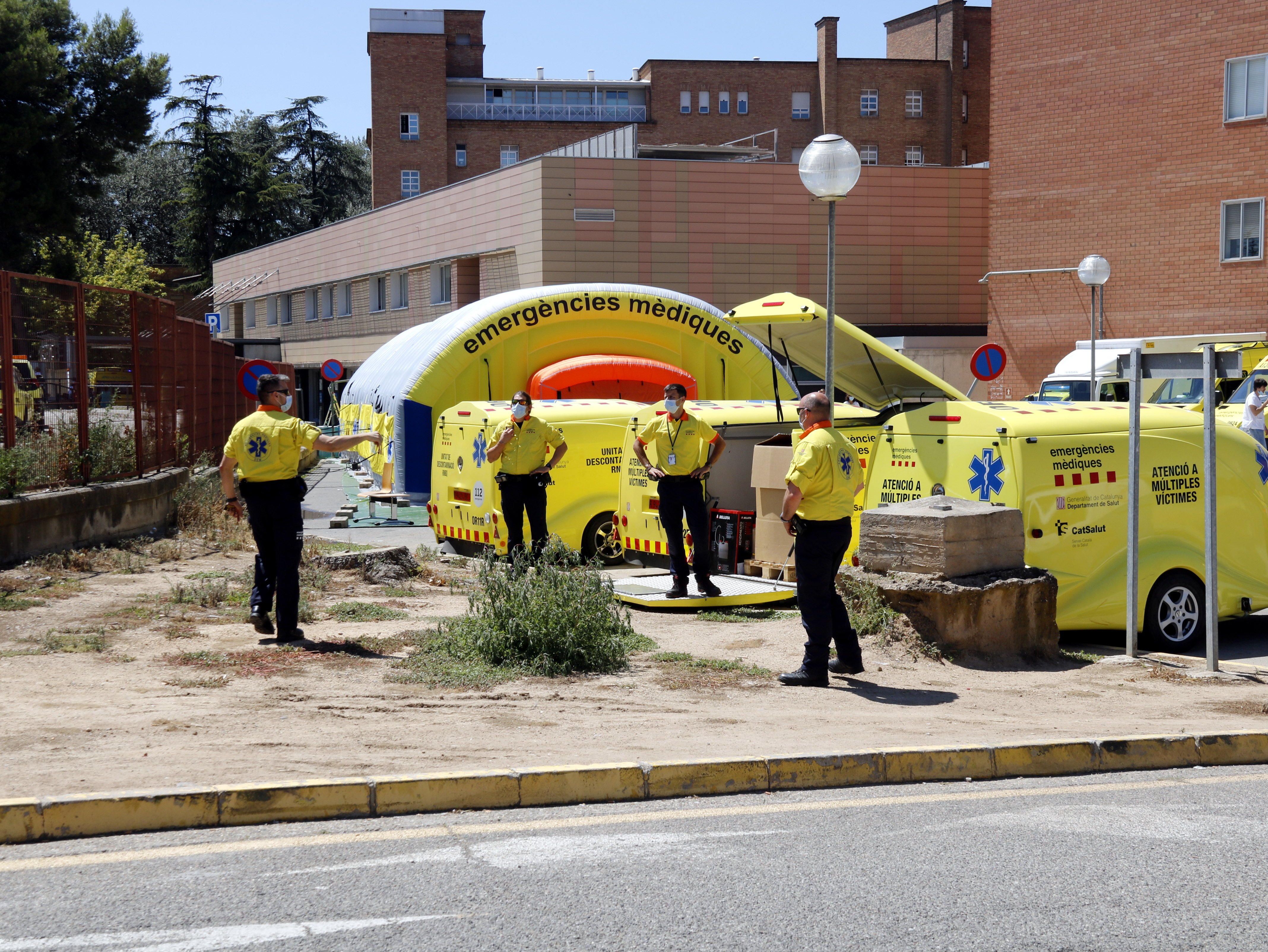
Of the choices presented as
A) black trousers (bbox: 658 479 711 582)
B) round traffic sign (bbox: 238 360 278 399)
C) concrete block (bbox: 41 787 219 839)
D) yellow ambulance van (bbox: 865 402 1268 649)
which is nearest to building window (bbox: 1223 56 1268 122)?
round traffic sign (bbox: 238 360 278 399)

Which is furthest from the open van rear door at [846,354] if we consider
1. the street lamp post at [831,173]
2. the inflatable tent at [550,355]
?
the inflatable tent at [550,355]

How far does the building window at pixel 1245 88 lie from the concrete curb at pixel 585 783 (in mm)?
25722

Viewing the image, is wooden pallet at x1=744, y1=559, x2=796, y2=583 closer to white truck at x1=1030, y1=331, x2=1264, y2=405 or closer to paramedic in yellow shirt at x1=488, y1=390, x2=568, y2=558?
paramedic in yellow shirt at x1=488, y1=390, x2=568, y2=558

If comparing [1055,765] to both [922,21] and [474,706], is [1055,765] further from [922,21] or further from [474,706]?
[922,21]

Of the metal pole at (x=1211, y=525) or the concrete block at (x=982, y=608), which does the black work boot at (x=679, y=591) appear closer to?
the concrete block at (x=982, y=608)

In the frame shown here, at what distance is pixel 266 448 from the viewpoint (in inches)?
356

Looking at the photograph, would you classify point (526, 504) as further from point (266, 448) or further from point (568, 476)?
point (266, 448)

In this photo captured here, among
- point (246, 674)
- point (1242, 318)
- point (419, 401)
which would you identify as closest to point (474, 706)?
point (246, 674)

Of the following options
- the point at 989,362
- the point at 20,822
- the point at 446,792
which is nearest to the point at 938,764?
the point at 446,792

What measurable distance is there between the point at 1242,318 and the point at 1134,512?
890 inches

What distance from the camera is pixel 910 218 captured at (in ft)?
116

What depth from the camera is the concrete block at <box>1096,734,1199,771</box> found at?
22.3ft

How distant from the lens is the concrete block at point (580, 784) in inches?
234

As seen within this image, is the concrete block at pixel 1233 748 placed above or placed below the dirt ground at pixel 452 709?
below
